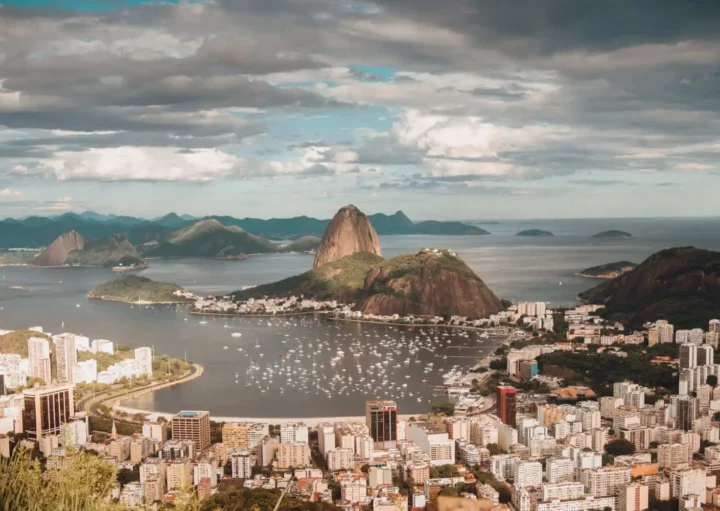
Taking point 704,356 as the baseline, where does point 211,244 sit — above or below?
above

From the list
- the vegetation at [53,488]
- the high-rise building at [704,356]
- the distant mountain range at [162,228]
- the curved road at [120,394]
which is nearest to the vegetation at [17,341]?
the curved road at [120,394]

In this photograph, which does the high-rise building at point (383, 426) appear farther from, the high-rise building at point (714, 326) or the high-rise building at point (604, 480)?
the high-rise building at point (714, 326)

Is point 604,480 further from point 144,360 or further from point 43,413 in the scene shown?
point 144,360

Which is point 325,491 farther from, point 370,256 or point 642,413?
point 370,256

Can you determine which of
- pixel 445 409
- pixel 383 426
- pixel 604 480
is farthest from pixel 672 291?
pixel 604 480

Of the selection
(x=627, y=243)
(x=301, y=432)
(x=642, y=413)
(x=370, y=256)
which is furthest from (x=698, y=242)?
(x=301, y=432)

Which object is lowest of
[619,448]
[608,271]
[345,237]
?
[619,448]

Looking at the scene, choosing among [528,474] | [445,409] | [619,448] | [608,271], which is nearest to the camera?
[528,474]

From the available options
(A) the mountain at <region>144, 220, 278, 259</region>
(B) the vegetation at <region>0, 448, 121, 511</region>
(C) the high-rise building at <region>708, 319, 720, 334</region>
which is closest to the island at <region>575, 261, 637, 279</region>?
(C) the high-rise building at <region>708, 319, 720, 334</region>
